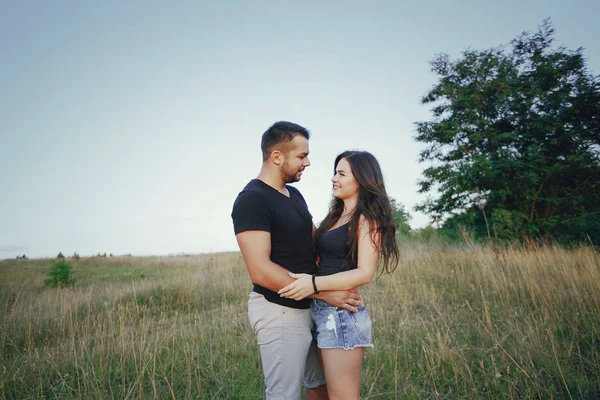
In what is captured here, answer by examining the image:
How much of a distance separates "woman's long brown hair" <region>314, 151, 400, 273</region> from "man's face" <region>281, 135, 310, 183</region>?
1.38 feet

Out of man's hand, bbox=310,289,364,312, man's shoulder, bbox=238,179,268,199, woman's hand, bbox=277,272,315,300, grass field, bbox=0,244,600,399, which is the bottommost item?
grass field, bbox=0,244,600,399

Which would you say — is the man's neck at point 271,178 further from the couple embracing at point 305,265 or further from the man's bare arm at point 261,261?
the man's bare arm at point 261,261

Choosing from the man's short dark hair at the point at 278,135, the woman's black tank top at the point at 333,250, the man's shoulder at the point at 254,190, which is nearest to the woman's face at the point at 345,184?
the woman's black tank top at the point at 333,250

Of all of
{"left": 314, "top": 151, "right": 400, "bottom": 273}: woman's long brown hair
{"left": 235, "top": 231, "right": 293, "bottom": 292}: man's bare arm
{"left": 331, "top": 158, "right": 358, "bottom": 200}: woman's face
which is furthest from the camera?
{"left": 331, "top": 158, "right": 358, "bottom": 200}: woman's face

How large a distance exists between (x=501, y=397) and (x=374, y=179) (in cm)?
257

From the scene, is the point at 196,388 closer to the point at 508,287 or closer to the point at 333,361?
the point at 333,361

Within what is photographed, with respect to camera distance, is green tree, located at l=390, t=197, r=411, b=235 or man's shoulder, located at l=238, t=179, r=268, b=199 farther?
green tree, located at l=390, t=197, r=411, b=235

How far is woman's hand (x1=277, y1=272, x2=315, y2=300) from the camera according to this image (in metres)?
1.81

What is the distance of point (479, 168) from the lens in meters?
12.8

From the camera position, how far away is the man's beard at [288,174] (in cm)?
219

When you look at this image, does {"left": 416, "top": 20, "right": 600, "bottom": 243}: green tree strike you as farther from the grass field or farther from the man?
the man

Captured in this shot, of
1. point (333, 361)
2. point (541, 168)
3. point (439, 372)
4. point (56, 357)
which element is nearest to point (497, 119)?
point (541, 168)

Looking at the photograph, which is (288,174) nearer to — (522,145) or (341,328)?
(341,328)

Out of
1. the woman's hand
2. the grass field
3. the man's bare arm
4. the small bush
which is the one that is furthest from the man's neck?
the small bush
